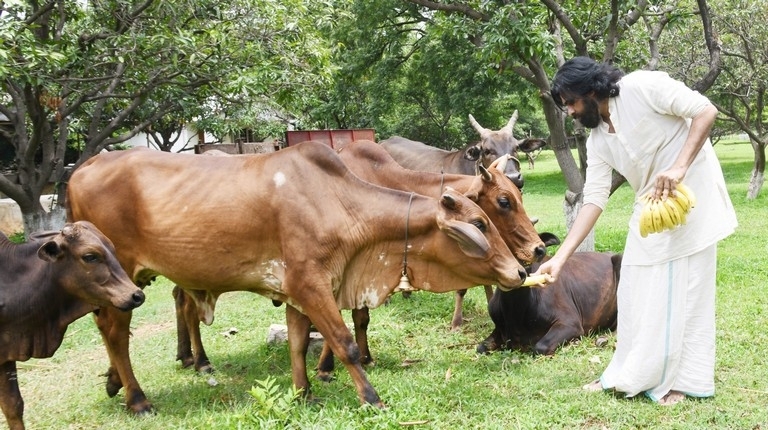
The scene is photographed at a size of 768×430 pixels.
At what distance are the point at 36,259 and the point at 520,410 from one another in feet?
9.88

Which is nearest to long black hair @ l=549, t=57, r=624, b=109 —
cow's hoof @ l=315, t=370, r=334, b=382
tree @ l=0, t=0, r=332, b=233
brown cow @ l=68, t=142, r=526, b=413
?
brown cow @ l=68, t=142, r=526, b=413

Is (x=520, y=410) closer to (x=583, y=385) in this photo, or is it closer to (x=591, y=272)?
(x=583, y=385)

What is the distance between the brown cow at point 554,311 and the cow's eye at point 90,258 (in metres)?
3.11

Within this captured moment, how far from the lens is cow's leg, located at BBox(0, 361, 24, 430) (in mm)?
3982

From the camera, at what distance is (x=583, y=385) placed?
15.2ft

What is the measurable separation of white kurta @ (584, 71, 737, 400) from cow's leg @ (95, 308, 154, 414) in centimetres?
313

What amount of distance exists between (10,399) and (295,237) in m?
1.88

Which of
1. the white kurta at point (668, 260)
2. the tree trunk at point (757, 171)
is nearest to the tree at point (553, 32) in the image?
the white kurta at point (668, 260)

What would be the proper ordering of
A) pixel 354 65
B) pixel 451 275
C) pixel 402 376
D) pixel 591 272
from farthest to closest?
1. pixel 354 65
2. pixel 591 272
3. pixel 402 376
4. pixel 451 275

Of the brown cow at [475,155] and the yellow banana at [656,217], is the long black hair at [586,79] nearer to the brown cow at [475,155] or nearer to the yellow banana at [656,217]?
the yellow banana at [656,217]

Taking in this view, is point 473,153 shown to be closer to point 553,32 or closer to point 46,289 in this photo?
point 553,32

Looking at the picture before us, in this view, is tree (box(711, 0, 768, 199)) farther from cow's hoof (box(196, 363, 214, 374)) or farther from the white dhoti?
cow's hoof (box(196, 363, 214, 374))

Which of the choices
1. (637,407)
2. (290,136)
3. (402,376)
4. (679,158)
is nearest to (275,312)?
(402,376)

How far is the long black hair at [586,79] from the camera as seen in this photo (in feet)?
13.6
